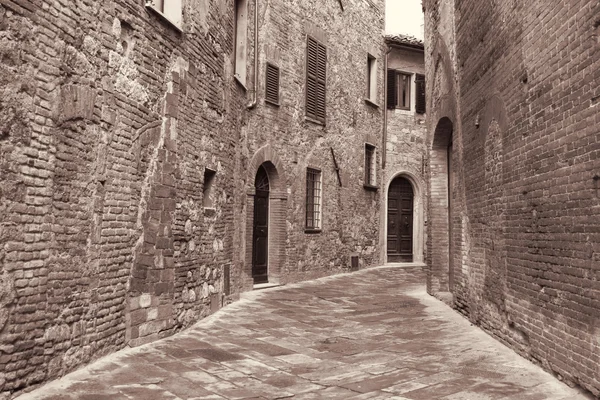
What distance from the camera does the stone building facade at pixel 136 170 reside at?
13.1ft

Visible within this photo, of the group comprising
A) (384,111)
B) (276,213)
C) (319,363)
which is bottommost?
(319,363)

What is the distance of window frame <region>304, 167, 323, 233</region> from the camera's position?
12.6 m

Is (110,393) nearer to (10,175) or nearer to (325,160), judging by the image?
(10,175)

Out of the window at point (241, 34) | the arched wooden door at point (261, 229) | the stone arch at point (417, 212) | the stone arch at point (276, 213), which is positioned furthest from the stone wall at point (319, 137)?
the stone arch at point (417, 212)

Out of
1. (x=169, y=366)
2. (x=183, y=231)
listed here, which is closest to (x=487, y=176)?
(x=183, y=231)

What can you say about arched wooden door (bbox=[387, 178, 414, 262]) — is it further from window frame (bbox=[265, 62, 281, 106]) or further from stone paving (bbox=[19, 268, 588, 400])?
stone paving (bbox=[19, 268, 588, 400])

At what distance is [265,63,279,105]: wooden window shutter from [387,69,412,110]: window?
6.22 m

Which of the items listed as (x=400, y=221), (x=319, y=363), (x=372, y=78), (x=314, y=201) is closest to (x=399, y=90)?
(x=372, y=78)

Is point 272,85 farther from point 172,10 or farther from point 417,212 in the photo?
point 417,212

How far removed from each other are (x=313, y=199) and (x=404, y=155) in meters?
5.09

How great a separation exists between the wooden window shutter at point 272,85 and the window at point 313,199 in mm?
1974

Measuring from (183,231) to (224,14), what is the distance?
3.40 meters

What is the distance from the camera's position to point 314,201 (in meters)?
12.9

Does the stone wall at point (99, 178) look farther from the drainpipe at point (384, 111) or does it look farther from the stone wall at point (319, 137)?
the drainpipe at point (384, 111)
